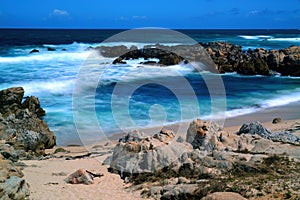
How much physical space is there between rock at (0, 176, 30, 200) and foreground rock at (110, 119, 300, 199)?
2679mm

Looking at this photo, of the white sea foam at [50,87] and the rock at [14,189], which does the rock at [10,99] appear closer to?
the white sea foam at [50,87]

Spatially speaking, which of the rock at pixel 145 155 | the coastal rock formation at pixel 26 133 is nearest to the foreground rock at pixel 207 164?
the rock at pixel 145 155

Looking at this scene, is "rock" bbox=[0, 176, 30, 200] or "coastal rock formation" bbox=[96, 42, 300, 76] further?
"coastal rock formation" bbox=[96, 42, 300, 76]

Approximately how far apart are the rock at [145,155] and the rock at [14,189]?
8.96 feet

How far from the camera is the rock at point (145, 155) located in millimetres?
10531

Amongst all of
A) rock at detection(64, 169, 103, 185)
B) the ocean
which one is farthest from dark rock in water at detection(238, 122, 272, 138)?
rock at detection(64, 169, 103, 185)

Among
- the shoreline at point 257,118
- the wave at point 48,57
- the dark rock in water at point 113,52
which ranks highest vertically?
the dark rock in water at point 113,52

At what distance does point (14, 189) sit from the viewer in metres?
8.73

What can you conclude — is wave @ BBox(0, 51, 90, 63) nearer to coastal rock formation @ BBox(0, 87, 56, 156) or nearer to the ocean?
the ocean

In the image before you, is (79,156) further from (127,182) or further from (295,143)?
(295,143)

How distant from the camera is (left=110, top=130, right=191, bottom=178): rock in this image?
34.6 ft

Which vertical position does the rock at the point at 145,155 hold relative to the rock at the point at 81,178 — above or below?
above

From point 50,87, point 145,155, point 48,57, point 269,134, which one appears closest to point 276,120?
point 269,134

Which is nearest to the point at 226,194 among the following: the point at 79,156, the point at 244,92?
the point at 79,156
